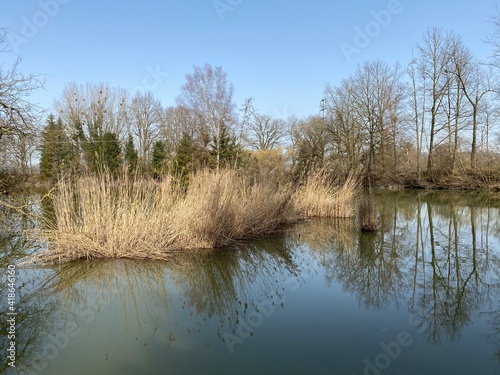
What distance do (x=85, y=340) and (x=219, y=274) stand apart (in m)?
2.18

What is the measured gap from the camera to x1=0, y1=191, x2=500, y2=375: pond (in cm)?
272

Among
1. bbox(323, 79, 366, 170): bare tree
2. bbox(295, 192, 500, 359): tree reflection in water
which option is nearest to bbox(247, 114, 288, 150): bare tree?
bbox(323, 79, 366, 170): bare tree

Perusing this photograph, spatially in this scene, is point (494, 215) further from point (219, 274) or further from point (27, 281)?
point (27, 281)

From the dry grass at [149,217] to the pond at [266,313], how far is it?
1.24 feet

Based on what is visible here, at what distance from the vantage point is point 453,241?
702 cm

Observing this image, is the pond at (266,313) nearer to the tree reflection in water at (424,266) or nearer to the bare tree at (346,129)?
the tree reflection in water at (424,266)

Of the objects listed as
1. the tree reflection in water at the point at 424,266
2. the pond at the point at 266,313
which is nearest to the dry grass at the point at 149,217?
the pond at the point at 266,313

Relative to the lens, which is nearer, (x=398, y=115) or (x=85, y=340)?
(x=85, y=340)

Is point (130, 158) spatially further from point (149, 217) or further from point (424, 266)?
point (424, 266)

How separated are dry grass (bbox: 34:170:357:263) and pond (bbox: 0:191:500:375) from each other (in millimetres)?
379

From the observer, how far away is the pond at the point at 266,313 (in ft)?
8.93

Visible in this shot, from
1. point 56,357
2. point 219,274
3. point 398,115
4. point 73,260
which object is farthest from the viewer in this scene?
point 398,115

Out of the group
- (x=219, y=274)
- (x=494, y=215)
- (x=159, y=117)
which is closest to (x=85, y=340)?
(x=219, y=274)

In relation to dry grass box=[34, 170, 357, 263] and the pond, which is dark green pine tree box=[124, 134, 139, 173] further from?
the pond
